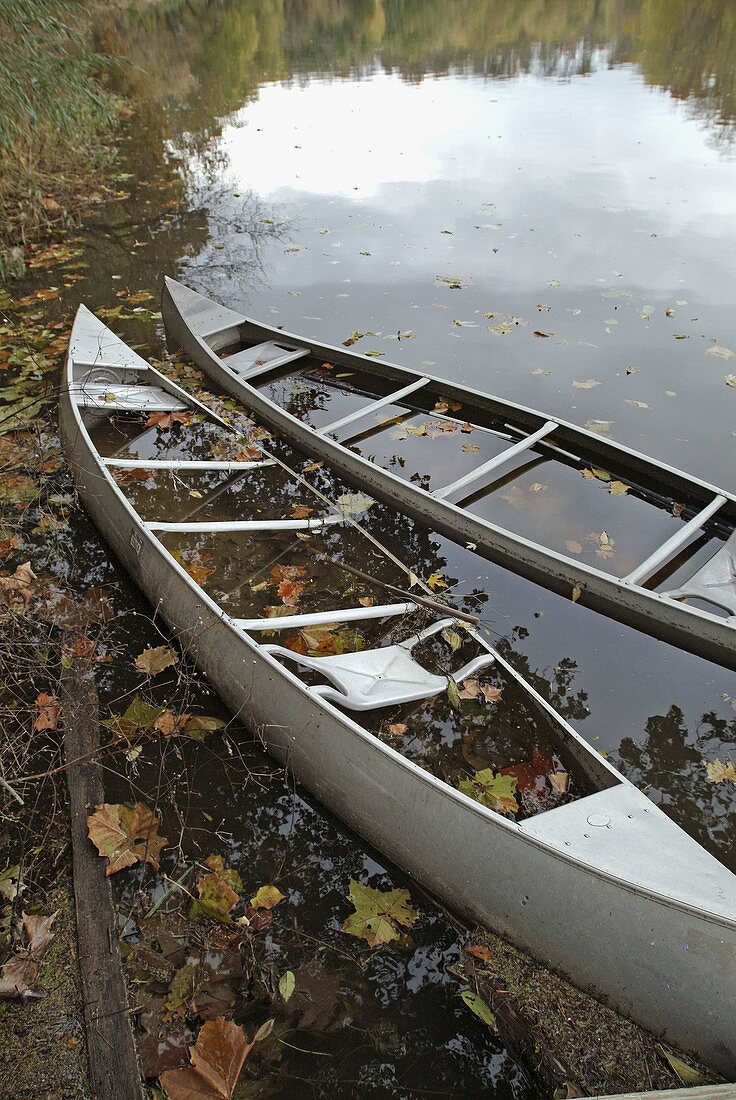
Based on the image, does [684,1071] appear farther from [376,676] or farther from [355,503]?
[355,503]

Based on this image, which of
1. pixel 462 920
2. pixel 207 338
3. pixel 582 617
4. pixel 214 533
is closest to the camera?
pixel 462 920

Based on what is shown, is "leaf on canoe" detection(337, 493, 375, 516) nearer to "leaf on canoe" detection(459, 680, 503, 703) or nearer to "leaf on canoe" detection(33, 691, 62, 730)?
"leaf on canoe" detection(459, 680, 503, 703)

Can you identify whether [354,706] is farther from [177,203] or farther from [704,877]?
[177,203]

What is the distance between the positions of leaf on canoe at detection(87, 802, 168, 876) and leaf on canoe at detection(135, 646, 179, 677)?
806 millimetres

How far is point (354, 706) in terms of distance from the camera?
10.6 ft

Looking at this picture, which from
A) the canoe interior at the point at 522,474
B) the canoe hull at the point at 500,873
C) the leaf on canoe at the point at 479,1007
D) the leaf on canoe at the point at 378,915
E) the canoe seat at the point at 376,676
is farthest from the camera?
the canoe interior at the point at 522,474

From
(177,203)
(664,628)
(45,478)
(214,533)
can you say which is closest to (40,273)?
(177,203)

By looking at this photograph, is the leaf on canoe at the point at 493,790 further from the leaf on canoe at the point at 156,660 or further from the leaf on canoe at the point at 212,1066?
the leaf on canoe at the point at 156,660

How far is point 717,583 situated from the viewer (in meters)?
3.84

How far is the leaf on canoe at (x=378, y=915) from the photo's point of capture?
9.14 ft

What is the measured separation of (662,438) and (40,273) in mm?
7534

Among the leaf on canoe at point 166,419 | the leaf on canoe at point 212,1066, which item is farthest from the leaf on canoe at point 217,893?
the leaf on canoe at point 166,419

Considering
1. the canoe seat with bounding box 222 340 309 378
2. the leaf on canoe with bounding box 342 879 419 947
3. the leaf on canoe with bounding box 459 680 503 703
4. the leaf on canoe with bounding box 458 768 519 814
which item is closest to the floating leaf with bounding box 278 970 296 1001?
the leaf on canoe with bounding box 342 879 419 947

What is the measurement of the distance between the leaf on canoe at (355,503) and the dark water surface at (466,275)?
0.64 m
